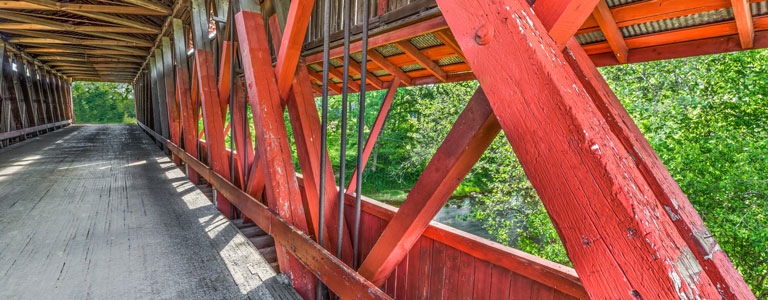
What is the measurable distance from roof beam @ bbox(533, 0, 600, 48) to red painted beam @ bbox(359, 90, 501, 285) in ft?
0.98

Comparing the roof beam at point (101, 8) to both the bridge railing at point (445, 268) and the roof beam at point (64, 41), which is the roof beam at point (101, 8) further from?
the bridge railing at point (445, 268)

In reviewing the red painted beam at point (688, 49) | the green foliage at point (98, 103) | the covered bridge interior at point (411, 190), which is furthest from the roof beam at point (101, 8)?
the green foliage at point (98, 103)

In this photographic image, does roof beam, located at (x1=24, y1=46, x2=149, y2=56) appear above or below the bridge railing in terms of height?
above

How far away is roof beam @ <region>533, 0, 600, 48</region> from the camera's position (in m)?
0.96

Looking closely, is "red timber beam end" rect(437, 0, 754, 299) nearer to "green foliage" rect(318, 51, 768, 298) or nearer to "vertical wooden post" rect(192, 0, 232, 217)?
"vertical wooden post" rect(192, 0, 232, 217)

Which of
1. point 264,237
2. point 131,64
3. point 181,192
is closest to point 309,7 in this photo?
point 264,237

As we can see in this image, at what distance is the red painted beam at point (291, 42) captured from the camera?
94.0 inches

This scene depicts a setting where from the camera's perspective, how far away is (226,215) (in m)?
4.08

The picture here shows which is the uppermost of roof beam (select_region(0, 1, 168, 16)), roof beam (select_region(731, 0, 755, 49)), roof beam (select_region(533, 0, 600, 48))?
roof beam (select_region(0, 1, 168, 16))

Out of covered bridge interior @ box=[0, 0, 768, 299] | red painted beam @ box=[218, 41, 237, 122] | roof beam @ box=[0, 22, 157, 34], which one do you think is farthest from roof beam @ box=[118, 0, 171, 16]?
red painted beam @ box=[218, 41, 237, 122]

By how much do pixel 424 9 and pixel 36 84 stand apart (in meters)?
21.5

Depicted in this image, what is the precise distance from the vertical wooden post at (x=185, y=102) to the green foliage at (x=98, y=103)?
5396 cm

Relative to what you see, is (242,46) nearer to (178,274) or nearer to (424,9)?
(424,9)

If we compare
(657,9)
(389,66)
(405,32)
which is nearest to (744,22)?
(657,9)
